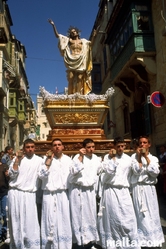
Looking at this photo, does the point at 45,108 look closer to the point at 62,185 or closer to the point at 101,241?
the point at 62,185

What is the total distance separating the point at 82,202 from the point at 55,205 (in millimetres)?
436

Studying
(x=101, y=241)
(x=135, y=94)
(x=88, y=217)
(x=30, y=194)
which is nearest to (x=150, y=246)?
(x=101, y=241)

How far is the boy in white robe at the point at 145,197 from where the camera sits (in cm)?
391

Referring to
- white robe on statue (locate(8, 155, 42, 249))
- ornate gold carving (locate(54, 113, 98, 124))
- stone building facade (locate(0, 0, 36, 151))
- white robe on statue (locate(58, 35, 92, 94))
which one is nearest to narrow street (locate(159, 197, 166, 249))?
white robe on statue (locate(8, 155, 42, 249))

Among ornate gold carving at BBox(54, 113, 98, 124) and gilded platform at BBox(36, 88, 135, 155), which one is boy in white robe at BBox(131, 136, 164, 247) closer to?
gilded platform at BBox(36, 88, 135, 155)

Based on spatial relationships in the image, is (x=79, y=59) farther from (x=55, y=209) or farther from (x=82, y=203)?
(x=55, y=209)

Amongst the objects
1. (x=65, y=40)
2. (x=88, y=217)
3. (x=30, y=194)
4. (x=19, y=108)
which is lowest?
(x=88, y=217)

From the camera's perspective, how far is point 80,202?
3889mm

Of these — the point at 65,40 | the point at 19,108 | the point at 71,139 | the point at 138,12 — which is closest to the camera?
the point at 71,139

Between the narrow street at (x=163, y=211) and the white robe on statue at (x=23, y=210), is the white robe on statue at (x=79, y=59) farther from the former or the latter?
the narrow street at (x=163, y=211)

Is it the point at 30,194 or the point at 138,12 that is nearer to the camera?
the point at 30,194

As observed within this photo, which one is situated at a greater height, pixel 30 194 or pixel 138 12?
pixel 138 12

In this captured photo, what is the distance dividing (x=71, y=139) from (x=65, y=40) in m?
2.93

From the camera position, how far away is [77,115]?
19.8ft
